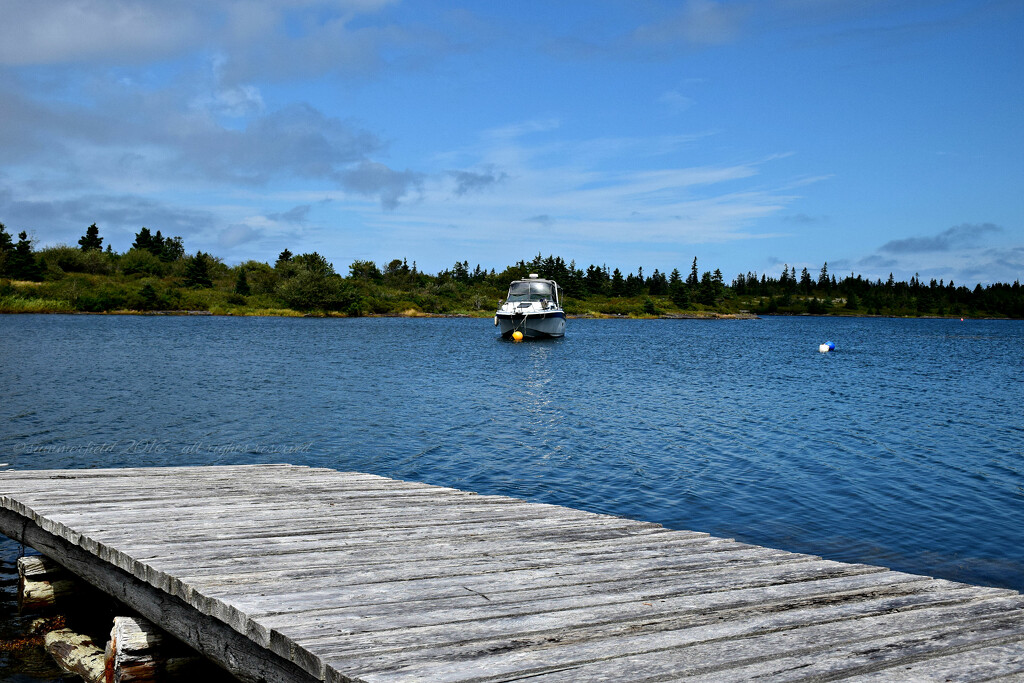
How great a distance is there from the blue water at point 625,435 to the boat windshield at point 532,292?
1537 cm

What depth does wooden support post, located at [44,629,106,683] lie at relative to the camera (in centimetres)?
599

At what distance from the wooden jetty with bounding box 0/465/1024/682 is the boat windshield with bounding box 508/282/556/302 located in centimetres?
4782

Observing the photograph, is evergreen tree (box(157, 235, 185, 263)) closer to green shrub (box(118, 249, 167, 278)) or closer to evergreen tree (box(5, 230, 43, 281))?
green shrub (box(118, 249, 167, 278))

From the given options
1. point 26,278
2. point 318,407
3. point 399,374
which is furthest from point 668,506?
point 26,278

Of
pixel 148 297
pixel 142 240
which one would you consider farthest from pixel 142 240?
pixel 148 297

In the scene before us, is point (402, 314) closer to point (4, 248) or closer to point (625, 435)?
point (4, 248)

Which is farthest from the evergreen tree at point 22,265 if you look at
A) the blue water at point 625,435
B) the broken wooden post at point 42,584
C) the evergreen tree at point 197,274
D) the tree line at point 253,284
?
the broken wooden post at point 42,584

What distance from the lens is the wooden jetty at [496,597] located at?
132 inches

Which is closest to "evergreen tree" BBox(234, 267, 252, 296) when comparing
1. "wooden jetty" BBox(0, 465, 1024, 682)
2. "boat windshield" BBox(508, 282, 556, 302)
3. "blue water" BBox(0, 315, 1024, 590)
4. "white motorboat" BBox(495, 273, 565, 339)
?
"white motorboat" BBox(495, 273, 565, 339)

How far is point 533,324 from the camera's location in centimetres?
5406

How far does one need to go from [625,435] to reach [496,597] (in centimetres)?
1525

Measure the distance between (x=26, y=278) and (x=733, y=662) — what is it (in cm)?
11635

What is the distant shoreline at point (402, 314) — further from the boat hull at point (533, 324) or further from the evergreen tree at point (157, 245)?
the boat hull at point (533, 324)

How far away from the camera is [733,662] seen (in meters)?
3.35
